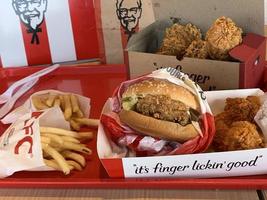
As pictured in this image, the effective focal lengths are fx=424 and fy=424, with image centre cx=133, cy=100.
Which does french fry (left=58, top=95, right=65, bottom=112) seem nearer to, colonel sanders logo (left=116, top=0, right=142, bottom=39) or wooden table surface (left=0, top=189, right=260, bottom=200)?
wooden table surface (left=0, top=189, right=260, bottom=200)

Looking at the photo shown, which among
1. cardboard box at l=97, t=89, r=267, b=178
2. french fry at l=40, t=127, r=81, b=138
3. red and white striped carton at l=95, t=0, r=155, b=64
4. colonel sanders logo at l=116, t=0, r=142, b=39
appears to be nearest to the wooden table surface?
cardboard box at l=97, t=89, r=267, b=178

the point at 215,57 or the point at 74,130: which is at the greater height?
the point at 215,57

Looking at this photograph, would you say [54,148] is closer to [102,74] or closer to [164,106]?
[164,106]

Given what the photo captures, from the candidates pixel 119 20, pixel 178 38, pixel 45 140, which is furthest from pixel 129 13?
pixel 45 140

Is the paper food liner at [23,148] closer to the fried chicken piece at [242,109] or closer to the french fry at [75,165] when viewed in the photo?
the french fry at [75,165]

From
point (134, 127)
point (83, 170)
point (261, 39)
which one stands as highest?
point (261, 39)

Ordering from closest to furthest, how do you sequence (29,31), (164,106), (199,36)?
1. (164,106)
2. (199,36)
3. (29,31)

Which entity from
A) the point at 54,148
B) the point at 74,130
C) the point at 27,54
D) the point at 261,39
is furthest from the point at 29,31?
the point at 261,39
